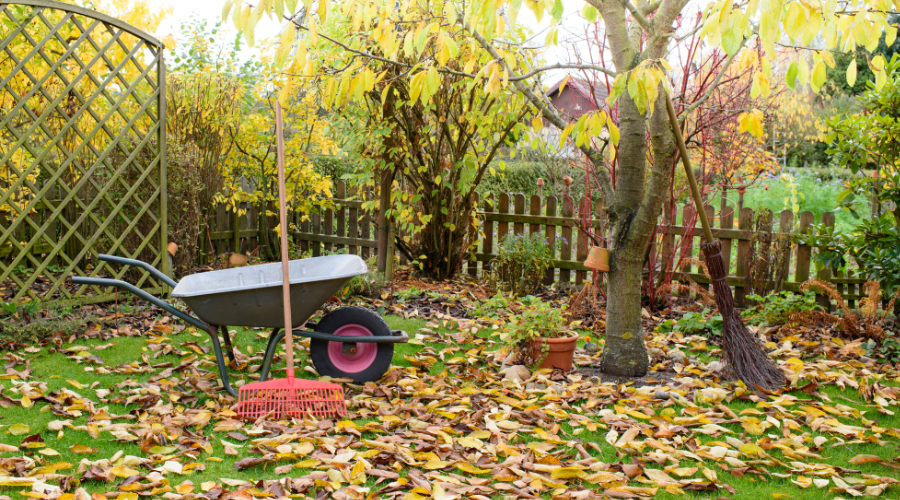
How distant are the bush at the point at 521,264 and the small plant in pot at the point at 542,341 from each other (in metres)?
1.78

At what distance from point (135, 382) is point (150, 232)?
6.68 ft

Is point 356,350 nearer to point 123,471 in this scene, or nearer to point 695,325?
point 123,471

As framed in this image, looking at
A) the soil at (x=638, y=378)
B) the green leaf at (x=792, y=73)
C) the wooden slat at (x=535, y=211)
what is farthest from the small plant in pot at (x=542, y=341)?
the wooden slat at (x=535, y=211)

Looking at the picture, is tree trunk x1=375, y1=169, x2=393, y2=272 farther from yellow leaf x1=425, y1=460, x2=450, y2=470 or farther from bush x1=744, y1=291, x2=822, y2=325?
yellow leaf x1=425, y1=460, x2=450, y2=470

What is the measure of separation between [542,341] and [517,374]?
0.21m

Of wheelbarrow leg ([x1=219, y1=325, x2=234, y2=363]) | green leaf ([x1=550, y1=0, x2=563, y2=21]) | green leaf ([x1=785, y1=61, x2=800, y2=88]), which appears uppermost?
green leaf ([x1=550, y1=0, x2=563, y2=21])

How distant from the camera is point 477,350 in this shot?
12.2ft

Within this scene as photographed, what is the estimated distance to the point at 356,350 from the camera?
3211mm

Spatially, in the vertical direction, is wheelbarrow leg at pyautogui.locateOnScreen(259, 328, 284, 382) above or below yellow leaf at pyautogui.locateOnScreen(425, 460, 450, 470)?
above

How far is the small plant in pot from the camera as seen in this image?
3287 mm

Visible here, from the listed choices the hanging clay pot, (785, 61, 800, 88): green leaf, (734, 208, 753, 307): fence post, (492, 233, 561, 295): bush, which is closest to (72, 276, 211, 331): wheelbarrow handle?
the hanging clay pot

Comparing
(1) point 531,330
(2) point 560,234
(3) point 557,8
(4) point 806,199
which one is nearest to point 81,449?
(1) point 531,330

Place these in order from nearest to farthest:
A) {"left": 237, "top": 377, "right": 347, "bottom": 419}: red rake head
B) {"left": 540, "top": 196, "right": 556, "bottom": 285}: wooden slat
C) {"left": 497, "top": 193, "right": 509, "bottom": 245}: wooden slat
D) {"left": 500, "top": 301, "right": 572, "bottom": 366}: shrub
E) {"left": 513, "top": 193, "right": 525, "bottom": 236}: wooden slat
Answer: {"left": 237, "top": 377, "right": 347, "bottom": 419}: red rake head → {"left": 500, "top": 301, "right": 572, "bottom": 366}: shrub → {"left": 540, "top": 196, "right": 556, "bottom": 285}: wooden slat → {"left": 513, "top": 193, "right": 525, "bottom": 236}: wooden slat → {"left": 497, "top": 193, "right": 509, "bottom": 245}: wooden slat

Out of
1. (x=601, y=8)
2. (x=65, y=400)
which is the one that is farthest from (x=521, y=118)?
(x=65, y=400)
